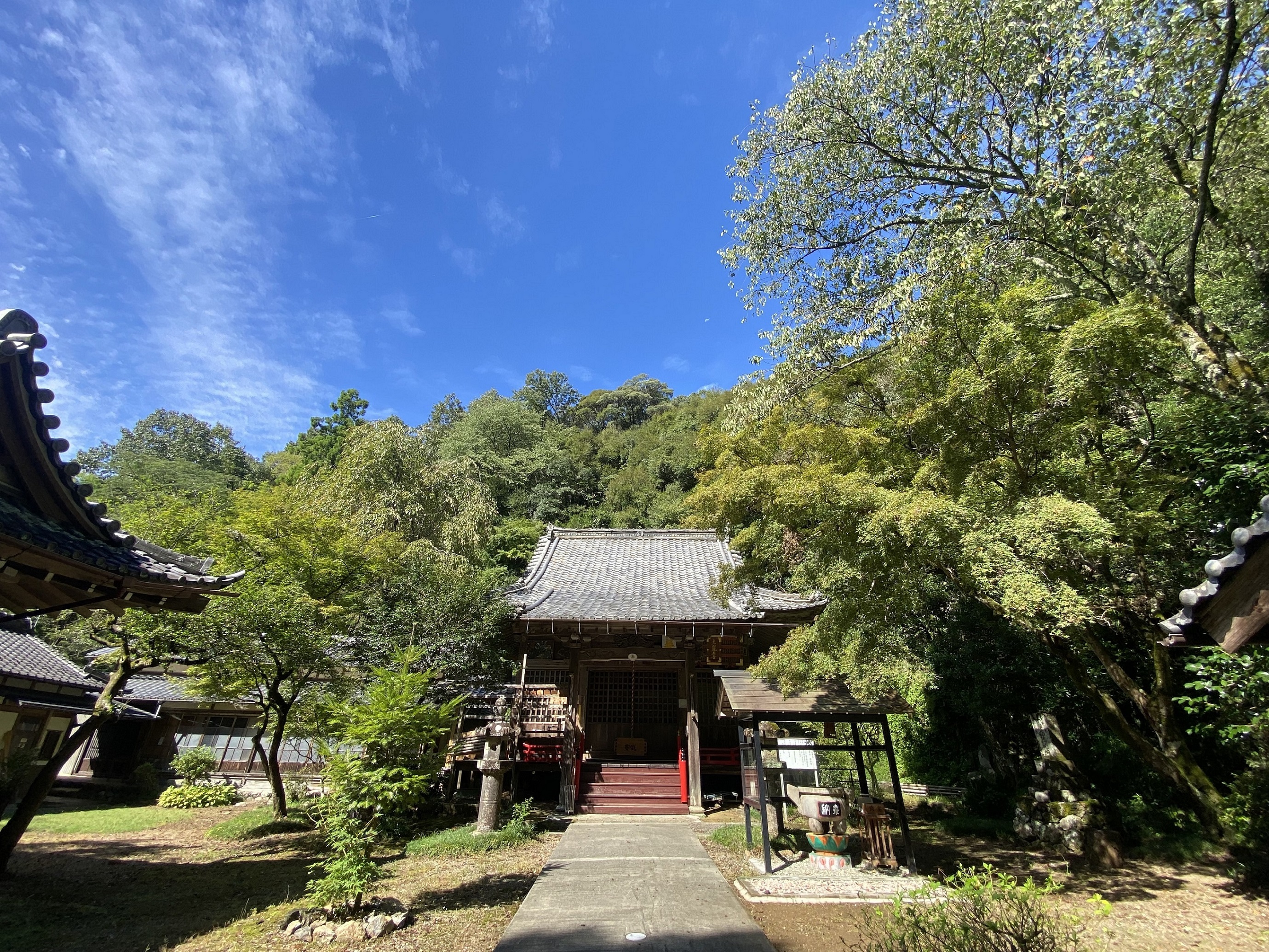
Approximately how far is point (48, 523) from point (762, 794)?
7.77 meters

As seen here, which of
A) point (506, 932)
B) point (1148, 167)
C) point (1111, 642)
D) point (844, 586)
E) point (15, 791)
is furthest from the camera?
point (15, 791)

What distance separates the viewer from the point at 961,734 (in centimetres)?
1207

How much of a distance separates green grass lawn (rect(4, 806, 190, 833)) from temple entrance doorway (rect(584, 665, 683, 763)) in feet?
30.4

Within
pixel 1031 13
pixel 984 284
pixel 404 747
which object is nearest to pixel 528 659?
pixel 404 747

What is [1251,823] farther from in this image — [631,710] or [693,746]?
[631,710]

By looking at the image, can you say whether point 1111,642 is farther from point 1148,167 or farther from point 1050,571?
point 1148,167

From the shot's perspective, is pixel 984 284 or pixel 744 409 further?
pixel 744 409

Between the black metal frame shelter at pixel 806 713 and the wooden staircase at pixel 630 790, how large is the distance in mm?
3487

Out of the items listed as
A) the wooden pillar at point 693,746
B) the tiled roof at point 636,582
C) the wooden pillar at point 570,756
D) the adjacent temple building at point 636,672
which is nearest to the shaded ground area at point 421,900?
the wooden pillar at point 570,756

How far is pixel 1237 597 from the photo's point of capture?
2.76 meters

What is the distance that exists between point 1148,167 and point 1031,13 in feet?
7.06

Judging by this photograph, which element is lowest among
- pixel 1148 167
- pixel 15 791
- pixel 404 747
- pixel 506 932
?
pixel 506 932

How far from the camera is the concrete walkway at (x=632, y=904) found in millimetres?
4934

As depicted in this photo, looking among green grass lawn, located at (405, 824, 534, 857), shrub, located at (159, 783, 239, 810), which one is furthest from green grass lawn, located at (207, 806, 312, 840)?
shrub, located at (159, 783, 239, 810)
